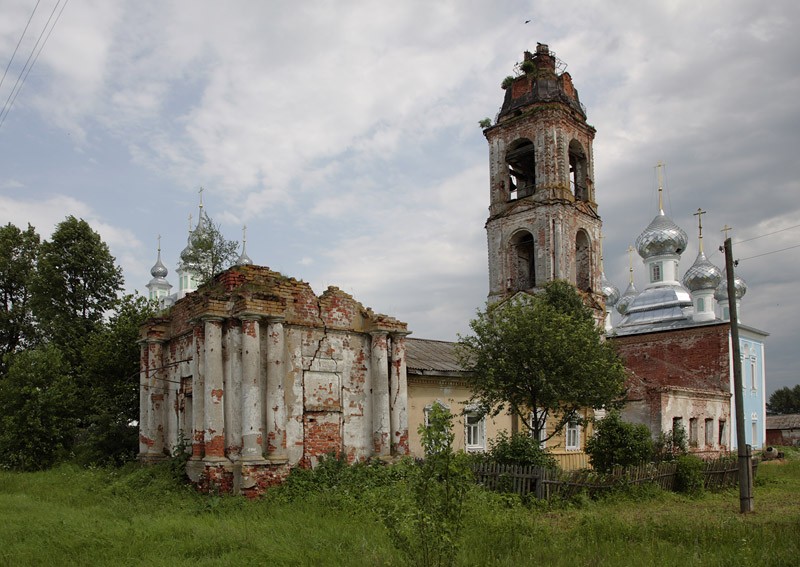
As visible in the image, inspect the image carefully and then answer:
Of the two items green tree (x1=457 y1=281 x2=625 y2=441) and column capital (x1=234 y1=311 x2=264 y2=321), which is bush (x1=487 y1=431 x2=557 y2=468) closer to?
green tree (x1=457 y1=281 x2=625 y2=441)

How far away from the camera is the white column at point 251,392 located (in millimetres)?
14234

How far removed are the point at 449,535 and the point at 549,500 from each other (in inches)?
300

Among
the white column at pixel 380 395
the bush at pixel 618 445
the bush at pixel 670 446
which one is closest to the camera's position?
the white column at pixel 380 395

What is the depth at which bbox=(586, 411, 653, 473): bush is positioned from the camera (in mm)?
17094

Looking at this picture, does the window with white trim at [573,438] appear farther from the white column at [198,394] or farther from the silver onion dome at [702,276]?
the silver onion dome at [702,276]

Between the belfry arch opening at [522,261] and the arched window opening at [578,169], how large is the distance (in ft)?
10.3

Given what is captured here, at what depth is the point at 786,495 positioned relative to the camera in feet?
56.3

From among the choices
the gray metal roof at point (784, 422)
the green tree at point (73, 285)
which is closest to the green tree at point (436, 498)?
the green tree at point (73, 285)

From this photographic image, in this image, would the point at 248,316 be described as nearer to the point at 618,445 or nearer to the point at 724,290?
the point at 618,445

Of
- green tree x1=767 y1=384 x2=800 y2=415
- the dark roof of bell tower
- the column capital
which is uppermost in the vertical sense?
the dark roof of bell tower

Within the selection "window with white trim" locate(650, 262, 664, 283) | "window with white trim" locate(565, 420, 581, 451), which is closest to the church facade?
"window with white trim" locate(565, 420, 581, 451)

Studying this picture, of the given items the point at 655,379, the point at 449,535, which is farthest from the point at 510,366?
the point at 655,379

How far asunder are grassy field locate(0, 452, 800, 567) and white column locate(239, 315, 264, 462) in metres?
1.17

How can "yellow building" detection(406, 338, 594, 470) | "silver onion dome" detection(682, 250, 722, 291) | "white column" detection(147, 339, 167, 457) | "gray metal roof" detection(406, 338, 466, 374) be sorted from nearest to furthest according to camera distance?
"white column" detection(147, 339, 167, 457) → "yellow building" detection(406, 338, 594, 470) → "gray metal roof" detection(406, 338, 466, 374) → "silver onion dome" detection(682, 250, 722, 291)
